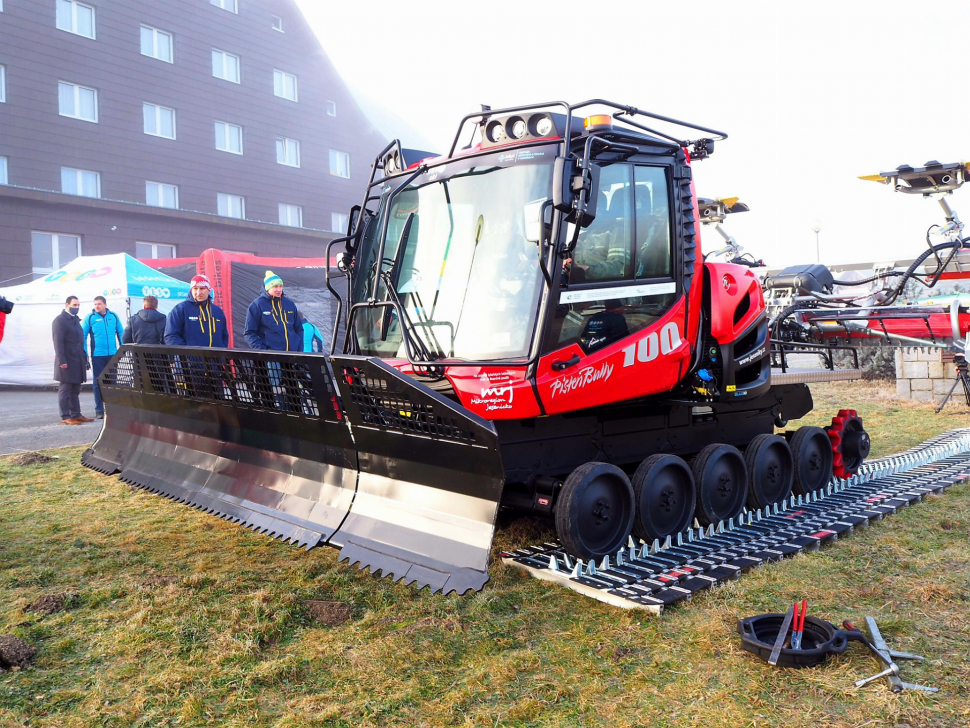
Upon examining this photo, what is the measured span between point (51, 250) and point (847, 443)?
22.3 m

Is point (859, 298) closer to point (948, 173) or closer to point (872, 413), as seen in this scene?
point (948, 173)

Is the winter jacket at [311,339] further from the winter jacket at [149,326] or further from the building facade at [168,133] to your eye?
the building facade at [168,133]

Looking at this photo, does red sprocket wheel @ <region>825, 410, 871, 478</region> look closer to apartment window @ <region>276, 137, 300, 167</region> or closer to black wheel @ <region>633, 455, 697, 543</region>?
black wheel @ <region>633, 455, 697, 543</region>

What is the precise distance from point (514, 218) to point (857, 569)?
2.99 metres

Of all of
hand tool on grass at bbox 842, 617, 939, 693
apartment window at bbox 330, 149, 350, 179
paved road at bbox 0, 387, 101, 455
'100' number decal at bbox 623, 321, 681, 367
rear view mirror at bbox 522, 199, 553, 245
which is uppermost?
apartment window at bbox 330, 149, 350, 179

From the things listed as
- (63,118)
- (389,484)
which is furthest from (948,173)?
(63,118)

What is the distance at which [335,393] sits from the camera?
4629 millimetres

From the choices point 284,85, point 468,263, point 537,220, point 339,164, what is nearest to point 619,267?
point 537,220

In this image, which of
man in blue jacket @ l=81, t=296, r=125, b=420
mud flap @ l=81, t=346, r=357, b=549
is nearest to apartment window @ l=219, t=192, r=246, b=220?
man in blue jacket @ l=81, t=296, r=125, b=420

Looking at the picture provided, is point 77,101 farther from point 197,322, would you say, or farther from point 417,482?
point 417,482

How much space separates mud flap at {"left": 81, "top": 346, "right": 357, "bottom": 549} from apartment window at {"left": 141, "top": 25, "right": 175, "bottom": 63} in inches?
876

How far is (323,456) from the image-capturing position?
4930 millimetres

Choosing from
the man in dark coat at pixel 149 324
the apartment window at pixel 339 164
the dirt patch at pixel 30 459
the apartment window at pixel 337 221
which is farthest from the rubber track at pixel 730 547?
the apartment window at pixel 339 164

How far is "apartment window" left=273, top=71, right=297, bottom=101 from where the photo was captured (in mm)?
29019
